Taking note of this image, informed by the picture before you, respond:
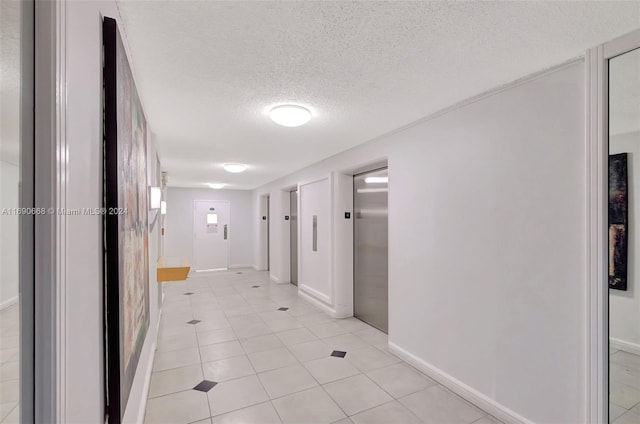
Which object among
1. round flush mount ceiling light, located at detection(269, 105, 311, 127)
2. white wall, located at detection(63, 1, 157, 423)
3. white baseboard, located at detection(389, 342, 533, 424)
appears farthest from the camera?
round flush mount ceiling light, located at detection(269, 105, 311, 127)

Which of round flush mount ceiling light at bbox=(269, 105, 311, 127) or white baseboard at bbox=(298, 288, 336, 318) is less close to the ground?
round flush mount ceiling light at bbox=(269, 105, 311, 127)

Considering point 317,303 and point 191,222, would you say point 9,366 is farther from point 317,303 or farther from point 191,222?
point 191,222

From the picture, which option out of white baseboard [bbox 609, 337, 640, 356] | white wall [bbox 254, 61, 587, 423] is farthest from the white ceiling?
white baseboard [bbox 609, 337, 640, 356]

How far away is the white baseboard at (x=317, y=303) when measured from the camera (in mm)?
4846

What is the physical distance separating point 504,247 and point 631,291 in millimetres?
724

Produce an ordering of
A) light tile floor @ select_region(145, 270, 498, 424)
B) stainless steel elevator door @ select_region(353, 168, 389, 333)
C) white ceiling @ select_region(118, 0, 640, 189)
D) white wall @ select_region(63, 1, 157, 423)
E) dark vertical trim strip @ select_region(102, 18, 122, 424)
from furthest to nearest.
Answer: stainless steel elevator door @ select_region(353, 168, 389, 333) < light tile floor @ select_region(145, 270, 498, 424) < white ceiling @ select_region(118, 0, 640, 189) < dark vertical trim strip @ select_region(102, 18, 122, 424) < white wall @ select_region(63, 1, 157, 423)

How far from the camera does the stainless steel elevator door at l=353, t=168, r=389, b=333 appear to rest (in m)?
4.11

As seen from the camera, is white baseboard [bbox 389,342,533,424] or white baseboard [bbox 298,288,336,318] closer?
white baseboard [bbox 389,342,533,424]

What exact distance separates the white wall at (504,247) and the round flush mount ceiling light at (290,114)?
1.27 metres

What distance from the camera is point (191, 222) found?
29.8ft

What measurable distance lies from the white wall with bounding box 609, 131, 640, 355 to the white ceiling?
26.8 inches

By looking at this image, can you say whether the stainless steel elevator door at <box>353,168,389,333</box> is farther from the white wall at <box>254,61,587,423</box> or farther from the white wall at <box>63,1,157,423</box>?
the white wall at <box>63,1,157,423</box>

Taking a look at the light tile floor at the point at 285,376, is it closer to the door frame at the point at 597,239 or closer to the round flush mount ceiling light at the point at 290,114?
the door frame at the point at 597,239

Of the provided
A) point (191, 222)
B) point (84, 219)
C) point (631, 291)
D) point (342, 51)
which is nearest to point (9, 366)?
point (84, 219)
